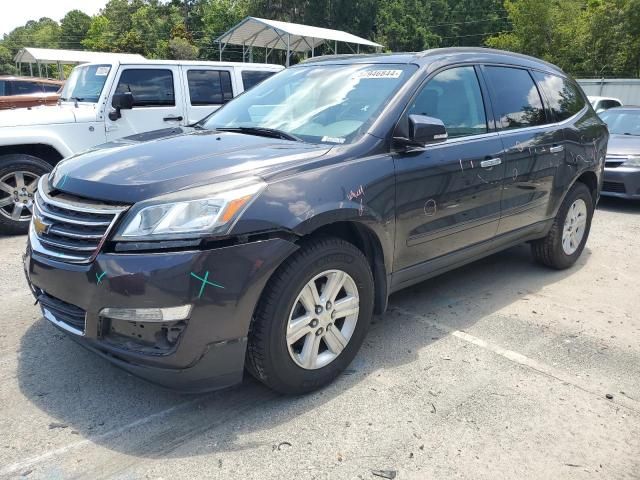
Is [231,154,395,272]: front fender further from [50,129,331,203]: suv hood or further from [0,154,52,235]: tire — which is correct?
[0,154,52,235]: tire

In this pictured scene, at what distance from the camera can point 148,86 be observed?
273 inches

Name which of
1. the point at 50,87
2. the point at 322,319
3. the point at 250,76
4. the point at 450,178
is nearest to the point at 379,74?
the point at 450,178

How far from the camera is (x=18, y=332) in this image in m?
3.57

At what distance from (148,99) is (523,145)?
4802 mm

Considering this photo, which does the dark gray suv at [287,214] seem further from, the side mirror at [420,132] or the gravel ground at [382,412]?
the gravel ground at [382,412]

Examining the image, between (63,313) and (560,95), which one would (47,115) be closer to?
(63,313)

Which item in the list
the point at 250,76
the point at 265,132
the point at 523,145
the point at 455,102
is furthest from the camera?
the point at 250,76

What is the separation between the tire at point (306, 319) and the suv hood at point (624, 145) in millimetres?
6686

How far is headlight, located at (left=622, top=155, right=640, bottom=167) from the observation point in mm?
7854

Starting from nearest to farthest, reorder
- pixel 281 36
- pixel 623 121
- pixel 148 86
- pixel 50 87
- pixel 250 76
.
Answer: pixel 148 86 < pixel 250 76 < pixel 623 121 < pixel 50 87 < pixel 281 36

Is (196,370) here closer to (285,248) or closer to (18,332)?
(285,248)

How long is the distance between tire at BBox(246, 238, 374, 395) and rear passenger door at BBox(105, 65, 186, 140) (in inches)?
183

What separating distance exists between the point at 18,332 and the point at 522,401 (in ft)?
10.3

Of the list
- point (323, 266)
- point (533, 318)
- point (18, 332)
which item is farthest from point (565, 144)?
point (18, 332)
